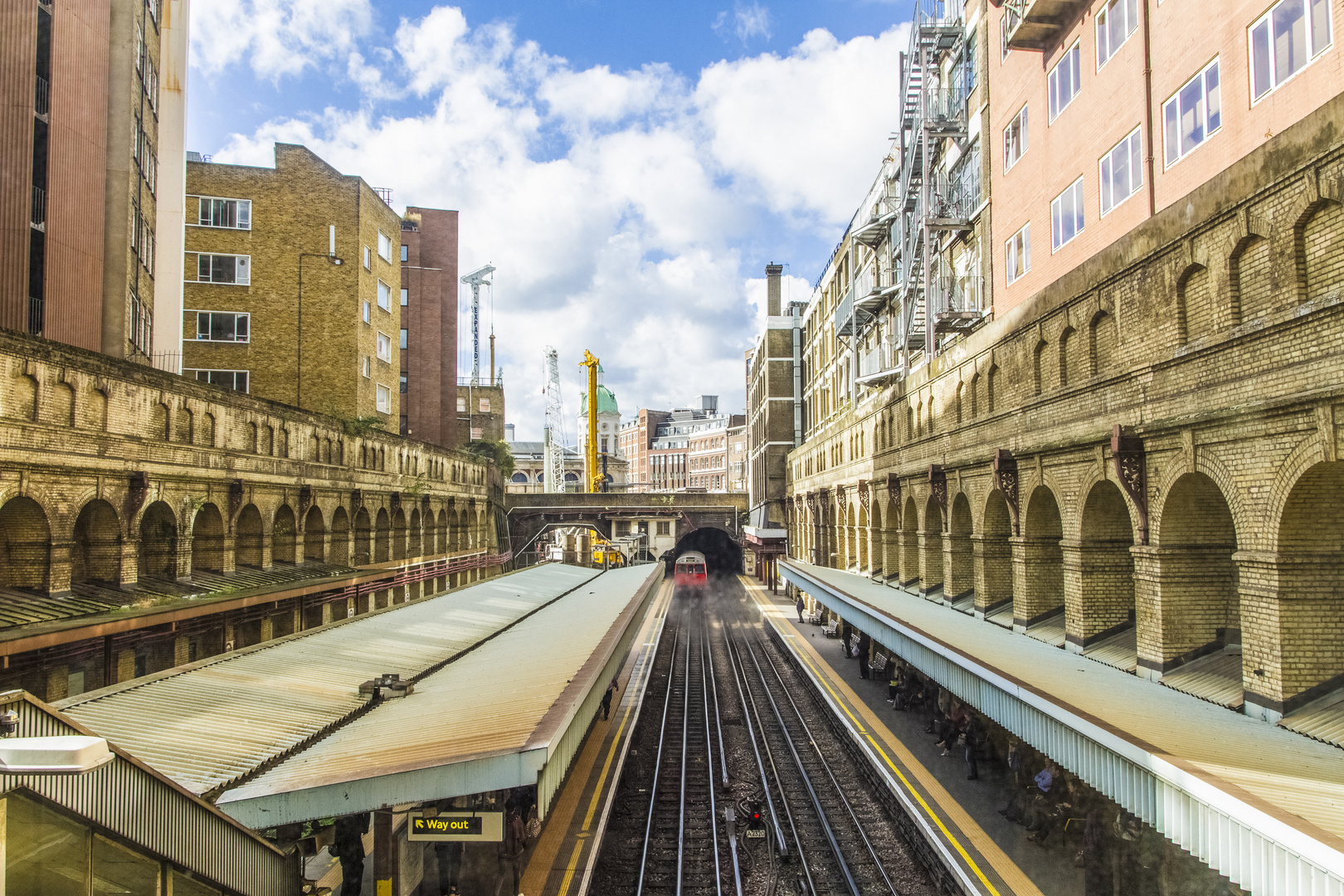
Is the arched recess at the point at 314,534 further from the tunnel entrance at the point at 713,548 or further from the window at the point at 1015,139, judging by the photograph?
the tunnel entrance at the point at 713,548

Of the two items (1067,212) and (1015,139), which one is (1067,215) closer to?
(1067,212)

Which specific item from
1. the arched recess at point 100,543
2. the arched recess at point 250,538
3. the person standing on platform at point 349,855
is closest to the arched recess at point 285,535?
the arched recess at point 250,538

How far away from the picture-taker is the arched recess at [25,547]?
15562 mm

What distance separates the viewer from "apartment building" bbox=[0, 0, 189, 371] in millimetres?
21062

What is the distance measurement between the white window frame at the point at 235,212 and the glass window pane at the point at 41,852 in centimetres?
3619

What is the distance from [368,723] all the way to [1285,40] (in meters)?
17.0

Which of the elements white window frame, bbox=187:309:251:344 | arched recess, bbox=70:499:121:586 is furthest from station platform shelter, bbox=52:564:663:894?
white window frame, bbox=187:309:251:344

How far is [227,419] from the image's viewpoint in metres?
22.2

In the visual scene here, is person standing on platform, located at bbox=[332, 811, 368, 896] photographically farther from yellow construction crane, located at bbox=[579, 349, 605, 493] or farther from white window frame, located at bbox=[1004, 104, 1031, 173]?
yellow construction crane, located at bbox=[579, 349, 605, 493]

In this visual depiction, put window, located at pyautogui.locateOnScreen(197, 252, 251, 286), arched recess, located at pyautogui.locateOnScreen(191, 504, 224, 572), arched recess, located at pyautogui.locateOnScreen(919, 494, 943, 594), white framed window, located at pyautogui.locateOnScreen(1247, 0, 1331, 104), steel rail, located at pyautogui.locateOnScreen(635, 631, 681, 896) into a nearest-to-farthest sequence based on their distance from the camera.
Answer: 1. white framed window, located at pyautogui.locateOnScreen(1247, 0, 1331, 104)
2. steel rail, located at pyautogui.locateOnScreen(635, 631, 681, 896)
3. arched recess, located at pyautogui.locateOnScreen(191, 504, 224, 572)
4. arched recess, located at pyautogui.locateOnScreen(919, 494, 943, 594)
5. window, located at pyautogui.locateOnScreen(197, 252, 251, 286)

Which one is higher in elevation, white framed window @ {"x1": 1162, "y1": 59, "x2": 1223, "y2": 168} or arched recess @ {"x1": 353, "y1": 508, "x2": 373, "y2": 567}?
white framed window @ {"x1": 1162, "y1": 59, "x2": 1223, "y2": 168}

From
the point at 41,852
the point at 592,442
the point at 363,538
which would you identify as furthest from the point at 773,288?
the point at 41,852

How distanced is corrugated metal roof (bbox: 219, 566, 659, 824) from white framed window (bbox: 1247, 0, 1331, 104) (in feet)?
46.6

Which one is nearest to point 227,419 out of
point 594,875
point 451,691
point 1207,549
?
point 451,691
